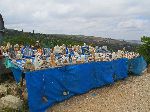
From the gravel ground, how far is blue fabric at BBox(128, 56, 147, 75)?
244 centimetres

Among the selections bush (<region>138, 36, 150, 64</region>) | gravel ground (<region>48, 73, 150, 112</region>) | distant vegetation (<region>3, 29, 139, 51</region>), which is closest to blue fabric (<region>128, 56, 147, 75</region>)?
gravel ground (<region>48, 73, 150, 112</region>)

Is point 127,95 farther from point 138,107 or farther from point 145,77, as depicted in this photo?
point 145,77

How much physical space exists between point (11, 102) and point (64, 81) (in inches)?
87.8

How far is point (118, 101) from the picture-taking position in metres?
12.9

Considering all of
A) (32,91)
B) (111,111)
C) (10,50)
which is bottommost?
(111,111)

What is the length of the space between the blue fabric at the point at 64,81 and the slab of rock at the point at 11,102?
0.83 meters

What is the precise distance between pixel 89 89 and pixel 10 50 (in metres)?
4.41

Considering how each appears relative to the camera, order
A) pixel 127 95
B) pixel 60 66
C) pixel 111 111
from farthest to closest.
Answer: pixel 127 95
pixel 60 66
pixel 111 111

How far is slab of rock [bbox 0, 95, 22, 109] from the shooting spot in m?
11.5

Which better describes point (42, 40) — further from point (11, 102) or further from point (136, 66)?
point (11, 102)

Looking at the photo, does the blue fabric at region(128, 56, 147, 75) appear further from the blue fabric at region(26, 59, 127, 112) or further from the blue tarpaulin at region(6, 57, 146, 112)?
the blue fabric at region(26, 59, 127, 112)

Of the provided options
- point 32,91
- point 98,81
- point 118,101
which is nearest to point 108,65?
point 98,81

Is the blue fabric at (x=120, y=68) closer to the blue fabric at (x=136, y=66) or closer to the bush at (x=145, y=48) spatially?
the blue fabric at (x=136, y=66)

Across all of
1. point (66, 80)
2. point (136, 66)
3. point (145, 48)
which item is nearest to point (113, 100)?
point (66, 80)
